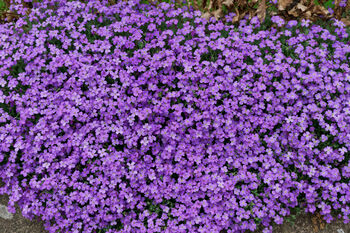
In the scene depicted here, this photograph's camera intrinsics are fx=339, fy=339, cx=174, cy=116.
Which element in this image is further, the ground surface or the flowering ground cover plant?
the ground surface

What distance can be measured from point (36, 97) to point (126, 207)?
62.6 inches

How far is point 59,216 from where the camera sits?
12.0ft

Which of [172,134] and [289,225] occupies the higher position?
[172,134]

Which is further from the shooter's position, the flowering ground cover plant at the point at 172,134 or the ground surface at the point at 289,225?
the ground surface at the point at 289,225

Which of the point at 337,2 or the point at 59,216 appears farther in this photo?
the point at 337,2

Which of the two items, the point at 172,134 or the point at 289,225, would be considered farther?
the point at 289,225

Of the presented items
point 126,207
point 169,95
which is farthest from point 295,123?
point 126,207

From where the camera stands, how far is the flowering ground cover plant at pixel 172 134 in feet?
11.7

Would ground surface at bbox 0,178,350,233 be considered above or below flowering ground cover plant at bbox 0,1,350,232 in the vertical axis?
below

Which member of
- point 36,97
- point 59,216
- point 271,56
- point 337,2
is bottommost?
point 59,216

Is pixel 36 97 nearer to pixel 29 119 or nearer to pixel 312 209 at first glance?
pixel 29 119

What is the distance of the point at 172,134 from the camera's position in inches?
142

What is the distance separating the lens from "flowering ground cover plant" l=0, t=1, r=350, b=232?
357cm

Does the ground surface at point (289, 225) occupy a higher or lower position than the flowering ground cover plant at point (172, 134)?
lower
